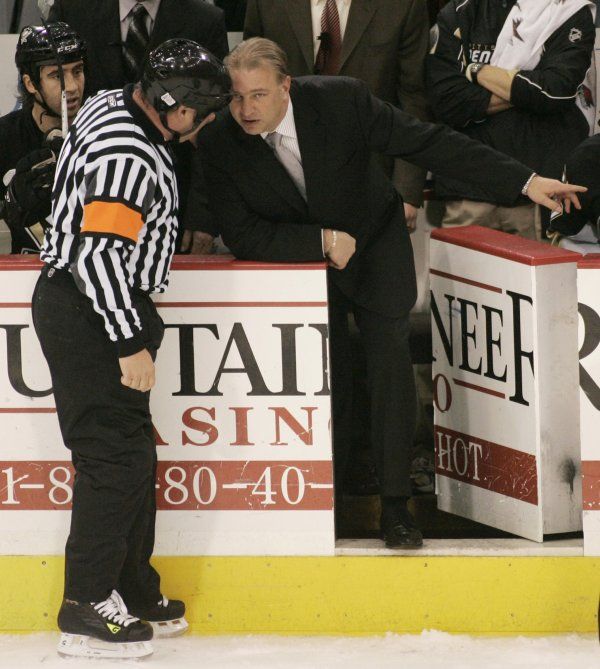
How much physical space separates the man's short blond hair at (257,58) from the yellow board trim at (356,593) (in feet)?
4.41

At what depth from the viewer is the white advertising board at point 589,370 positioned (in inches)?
144

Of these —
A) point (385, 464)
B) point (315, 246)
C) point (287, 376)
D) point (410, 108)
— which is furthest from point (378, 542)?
point (410, 108)

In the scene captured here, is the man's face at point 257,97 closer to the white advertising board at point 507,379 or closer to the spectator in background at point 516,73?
the white advertising board at point 507,379

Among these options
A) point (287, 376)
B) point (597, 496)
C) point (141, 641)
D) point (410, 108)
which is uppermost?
point (410, 108)

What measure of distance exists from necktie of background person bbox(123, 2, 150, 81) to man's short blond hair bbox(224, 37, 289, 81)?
0.83 meters

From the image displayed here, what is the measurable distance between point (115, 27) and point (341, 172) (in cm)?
111

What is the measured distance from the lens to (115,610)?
11.9ft

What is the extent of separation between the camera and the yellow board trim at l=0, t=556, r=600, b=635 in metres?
3.79

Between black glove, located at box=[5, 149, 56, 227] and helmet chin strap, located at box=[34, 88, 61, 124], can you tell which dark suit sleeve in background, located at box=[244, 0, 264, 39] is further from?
black glove, located at box=[5, 149, 56, 227]

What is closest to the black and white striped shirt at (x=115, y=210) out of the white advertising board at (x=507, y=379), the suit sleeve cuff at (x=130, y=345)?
the suit sleeve cuff at (x=130, y=345)

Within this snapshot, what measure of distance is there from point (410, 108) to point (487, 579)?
5.58 feet

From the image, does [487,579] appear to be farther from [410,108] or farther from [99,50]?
[99,50]

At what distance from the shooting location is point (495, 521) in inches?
156

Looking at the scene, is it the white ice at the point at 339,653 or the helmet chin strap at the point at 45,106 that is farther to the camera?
the helmet chin strap at the point at 45,106
